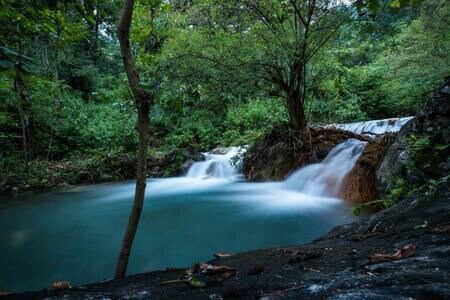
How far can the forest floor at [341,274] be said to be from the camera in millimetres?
1400

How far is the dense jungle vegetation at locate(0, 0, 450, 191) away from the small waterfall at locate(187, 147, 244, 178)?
92 centimetres

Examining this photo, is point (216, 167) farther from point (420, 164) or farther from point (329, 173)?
point (420, 164)

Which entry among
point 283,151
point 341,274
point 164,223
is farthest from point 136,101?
point 283,151

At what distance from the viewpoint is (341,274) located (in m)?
1.73

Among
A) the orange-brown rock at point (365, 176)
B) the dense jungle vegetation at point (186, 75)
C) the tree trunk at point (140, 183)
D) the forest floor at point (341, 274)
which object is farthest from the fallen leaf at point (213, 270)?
the orange-brown rock at point (365, 176)

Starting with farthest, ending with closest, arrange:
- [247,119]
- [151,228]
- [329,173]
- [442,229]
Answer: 1. [247,119]
2. [329,173]
3. [151,228]
4. [442,229]

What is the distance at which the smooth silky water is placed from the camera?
4.46 metres

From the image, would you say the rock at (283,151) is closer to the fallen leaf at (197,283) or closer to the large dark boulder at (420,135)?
the large dark boulder at (420,135)

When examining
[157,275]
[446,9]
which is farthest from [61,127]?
[446,9]

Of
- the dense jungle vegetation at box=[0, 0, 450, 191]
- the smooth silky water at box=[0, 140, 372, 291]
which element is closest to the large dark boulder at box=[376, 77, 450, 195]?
the smooth silky water at box=[0, 140, 372, 291]

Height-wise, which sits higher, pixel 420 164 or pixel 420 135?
pixel 420 135

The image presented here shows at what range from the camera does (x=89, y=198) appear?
9406 mm

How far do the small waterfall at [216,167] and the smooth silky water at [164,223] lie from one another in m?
1.13

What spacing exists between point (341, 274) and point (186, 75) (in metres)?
6.35
